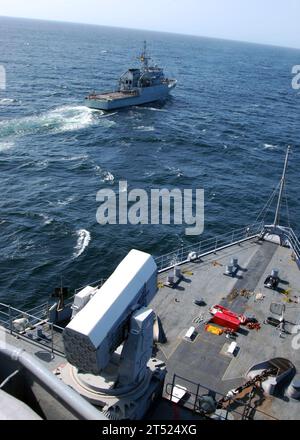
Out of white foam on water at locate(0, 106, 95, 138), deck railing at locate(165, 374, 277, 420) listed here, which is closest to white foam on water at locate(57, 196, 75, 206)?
white foam on water at locate(0, 106, 95, 138)

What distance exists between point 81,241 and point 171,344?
2878cm

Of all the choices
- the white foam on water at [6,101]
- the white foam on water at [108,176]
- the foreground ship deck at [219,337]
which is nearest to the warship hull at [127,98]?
the white foam on water at [6,101]

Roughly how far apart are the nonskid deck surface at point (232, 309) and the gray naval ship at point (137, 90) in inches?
3373

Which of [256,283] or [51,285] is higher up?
[256,283]

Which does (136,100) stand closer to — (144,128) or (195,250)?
(144,128)

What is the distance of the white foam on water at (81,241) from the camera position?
48.0 m

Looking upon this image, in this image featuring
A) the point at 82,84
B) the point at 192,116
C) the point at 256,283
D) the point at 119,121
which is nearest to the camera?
the point at 256,283

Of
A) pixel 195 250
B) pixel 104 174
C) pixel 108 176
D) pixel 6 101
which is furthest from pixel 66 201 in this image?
Result: pixel 6 101

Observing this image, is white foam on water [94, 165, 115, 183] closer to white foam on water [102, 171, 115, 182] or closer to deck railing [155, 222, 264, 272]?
white foam on water [102, 171, 115, 182]

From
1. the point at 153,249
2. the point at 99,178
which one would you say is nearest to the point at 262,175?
the point at 99,178

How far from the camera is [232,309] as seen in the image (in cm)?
2698

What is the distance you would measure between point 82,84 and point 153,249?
110740 mm

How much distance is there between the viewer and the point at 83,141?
86.6m

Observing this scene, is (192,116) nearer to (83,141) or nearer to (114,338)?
(83,141)
